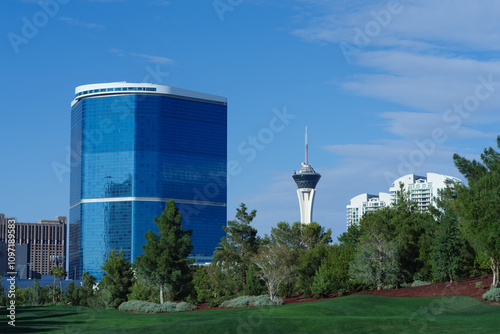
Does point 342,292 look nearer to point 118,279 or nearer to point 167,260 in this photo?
point 167,260

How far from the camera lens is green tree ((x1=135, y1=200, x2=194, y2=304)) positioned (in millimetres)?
74875

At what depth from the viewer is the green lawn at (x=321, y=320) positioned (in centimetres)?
4092

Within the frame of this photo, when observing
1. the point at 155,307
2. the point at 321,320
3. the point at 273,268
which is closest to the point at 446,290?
the point at 273,268

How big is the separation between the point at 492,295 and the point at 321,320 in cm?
1642

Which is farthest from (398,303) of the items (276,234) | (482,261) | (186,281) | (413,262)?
(276,234)

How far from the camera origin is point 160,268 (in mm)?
74688

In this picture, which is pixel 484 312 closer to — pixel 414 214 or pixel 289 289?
pixel 289 289

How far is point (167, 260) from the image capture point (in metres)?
74.8

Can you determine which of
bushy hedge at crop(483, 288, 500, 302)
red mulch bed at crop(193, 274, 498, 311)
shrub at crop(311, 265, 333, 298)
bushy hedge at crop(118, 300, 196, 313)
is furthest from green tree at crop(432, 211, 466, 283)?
bushy hedge at crop(118, 300, 196, 313)

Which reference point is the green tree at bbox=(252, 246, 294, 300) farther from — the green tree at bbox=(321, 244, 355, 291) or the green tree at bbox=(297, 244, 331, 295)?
the green tree at bbox=(321, 244, 355, 291)

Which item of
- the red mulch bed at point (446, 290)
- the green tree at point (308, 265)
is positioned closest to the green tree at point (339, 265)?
the green tree at point (308, 265)

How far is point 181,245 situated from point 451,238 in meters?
29.2

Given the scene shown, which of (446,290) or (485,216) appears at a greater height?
(485,216)

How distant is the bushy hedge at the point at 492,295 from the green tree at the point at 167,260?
3392cm
